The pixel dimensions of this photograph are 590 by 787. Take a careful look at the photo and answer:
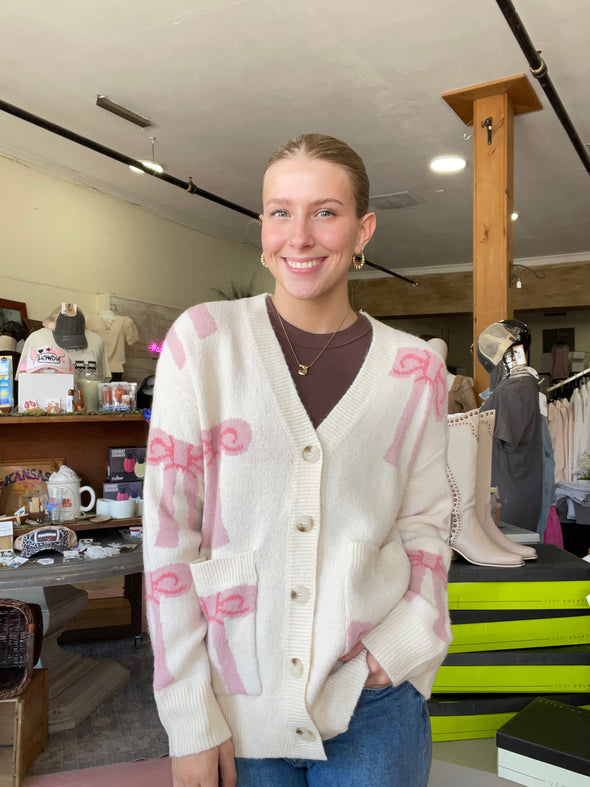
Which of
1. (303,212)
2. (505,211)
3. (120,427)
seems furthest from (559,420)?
(303,212)

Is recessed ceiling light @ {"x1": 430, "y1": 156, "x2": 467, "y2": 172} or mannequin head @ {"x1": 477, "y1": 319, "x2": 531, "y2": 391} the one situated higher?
recessed ceiling light @ {"x1": 430, "y1": 156, "x2": 467, "y2": 172}

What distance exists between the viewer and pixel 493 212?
4.13 meters

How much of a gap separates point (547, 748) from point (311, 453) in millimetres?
966

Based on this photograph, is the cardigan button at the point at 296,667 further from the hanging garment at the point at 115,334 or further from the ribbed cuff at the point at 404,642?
the hanging garment at the point at 115,334

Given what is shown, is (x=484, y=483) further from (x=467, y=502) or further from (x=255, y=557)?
(x=255, y=557)

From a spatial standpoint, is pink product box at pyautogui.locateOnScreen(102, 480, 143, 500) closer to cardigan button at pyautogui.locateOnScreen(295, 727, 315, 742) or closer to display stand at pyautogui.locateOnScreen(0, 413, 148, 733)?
display stand at pyautogui.locateOnScreen(0, 413, 148, 733)

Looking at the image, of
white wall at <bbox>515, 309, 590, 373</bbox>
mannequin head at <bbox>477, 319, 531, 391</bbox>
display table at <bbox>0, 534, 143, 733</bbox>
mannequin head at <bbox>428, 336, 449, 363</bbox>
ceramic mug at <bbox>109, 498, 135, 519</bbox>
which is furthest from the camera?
white wall at <bbox>515, 309, 590, 373</bbox>

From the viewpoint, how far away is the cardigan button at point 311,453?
3.24ft

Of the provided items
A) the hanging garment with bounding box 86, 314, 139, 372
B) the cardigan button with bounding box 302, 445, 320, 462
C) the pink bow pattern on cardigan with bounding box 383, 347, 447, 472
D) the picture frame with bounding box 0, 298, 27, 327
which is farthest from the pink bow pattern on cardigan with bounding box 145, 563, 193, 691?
the hanging garment with bounding box 86, 314, 139, 372

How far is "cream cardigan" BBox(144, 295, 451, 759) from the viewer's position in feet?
3.12

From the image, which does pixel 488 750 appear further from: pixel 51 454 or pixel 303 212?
pixel 51 454

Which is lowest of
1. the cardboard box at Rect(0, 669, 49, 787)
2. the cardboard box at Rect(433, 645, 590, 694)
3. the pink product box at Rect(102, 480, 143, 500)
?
the cardboard box at Rect(0, 669, 49, 787)

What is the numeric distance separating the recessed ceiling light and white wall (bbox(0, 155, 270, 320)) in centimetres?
324

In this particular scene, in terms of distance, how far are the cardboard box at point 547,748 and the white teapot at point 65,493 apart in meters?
1.85
